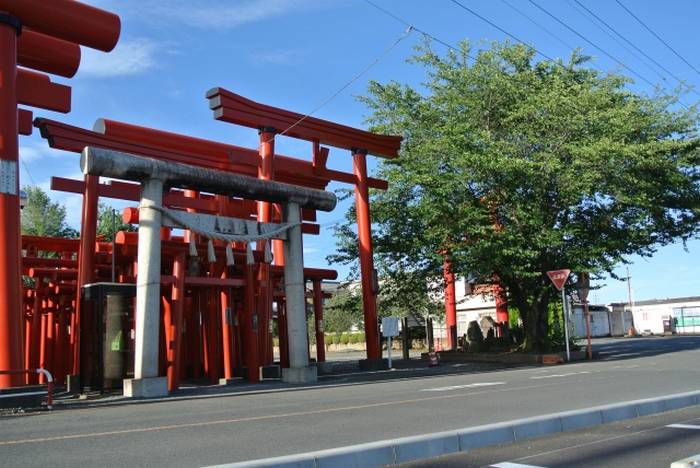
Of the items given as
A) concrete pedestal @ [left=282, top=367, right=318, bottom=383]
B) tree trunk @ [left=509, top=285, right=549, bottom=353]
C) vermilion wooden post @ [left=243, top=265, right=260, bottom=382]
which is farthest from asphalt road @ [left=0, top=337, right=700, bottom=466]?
tree trunk @ [left=509, top=285, right=549, bottom=353]

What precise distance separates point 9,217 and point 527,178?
54.7 ft

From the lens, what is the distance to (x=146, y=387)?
47.3 feet

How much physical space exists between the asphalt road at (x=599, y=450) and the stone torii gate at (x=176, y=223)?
9.40 metres

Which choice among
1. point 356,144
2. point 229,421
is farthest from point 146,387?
point 356,144

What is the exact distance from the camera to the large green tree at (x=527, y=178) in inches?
910

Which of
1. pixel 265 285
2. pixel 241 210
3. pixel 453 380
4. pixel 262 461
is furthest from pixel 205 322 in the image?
pixel 262 461

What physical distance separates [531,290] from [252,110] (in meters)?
13.2

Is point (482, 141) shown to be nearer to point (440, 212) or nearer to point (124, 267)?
point (440, 212)

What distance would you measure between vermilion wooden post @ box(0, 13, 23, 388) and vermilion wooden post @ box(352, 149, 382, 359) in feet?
→ 42.6

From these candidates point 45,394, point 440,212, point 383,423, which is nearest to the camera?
point 383,423

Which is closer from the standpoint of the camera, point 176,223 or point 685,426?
point 685,426

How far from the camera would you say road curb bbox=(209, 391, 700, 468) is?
6207 mm

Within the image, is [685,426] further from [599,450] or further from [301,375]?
[301,375]

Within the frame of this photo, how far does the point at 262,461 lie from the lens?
5910 millimetres
